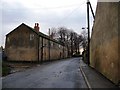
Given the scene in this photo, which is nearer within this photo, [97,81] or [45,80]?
[97,81]

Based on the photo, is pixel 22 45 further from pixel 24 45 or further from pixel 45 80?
pixel 45 80

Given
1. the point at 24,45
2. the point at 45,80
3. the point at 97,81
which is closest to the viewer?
the point at 97,81

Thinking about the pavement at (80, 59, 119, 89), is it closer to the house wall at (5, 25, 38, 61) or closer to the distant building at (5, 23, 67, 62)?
the distant building at (5, 23, 67, 62)

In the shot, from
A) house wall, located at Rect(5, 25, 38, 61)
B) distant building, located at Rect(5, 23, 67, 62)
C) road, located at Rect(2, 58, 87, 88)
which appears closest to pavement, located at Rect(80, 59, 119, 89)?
road, located at Rect(2, 58, 87, 88)

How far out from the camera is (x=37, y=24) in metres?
65.0

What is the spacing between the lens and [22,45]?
180 feet

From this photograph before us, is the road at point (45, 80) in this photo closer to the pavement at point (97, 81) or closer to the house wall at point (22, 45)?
the pavement at point (97, 81)

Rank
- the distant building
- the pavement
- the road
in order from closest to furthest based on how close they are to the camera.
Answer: the pavement, the road, the distant building

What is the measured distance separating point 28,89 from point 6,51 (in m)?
43.9

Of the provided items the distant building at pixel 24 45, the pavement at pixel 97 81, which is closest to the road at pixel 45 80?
the pavement at pixel 97 81

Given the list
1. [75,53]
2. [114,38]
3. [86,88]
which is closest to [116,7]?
[114,38]

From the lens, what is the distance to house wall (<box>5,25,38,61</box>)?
53.4 metres

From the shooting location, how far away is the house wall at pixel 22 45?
175 feet

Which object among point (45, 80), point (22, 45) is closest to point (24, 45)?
point (22, 45)
